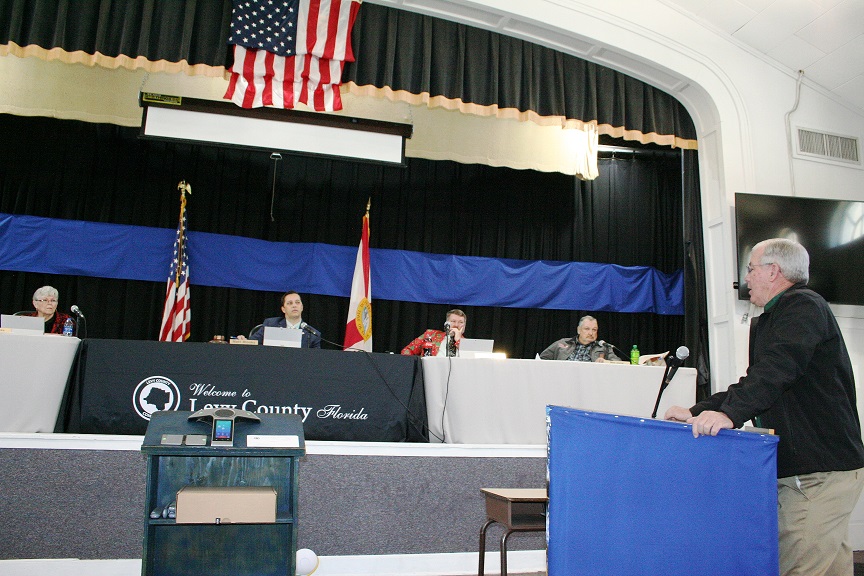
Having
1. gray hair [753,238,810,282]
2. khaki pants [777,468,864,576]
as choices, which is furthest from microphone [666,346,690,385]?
khaki pants [777,468,864,576]

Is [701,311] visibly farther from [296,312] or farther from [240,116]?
[240,116]

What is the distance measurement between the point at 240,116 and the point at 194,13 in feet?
3.84

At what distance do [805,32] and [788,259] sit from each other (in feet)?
12.8

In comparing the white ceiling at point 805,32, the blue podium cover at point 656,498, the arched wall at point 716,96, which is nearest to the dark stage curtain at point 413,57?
the arched wall at point 716,96

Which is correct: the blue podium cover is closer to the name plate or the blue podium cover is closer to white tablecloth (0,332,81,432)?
the name plate

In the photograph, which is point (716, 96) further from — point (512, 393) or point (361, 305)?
point (361, 305)

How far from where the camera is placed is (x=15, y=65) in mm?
5500

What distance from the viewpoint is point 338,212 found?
6.85 m

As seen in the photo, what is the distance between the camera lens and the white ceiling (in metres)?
4.93

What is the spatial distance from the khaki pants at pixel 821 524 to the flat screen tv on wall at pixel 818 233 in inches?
122

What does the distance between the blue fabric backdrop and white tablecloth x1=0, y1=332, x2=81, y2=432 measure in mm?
2849

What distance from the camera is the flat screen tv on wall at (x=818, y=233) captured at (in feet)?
16.3

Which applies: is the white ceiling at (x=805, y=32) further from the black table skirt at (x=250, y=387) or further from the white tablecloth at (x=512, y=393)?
the black table skirt at (x=250, y=387)

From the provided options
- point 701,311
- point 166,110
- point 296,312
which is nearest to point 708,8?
point 701,311
